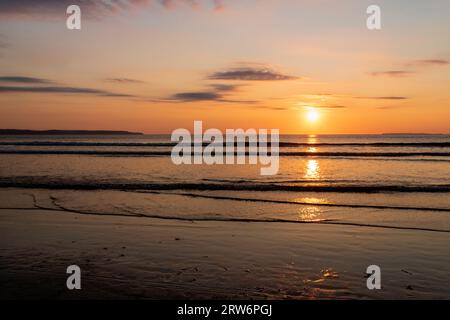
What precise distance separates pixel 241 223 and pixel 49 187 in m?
10.9

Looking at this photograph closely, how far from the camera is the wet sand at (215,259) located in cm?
589

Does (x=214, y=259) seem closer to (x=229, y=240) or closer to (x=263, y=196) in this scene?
(x=229, y=240)

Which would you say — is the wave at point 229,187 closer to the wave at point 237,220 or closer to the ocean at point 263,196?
the ocean at point 263,196

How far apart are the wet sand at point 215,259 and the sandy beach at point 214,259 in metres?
0.02

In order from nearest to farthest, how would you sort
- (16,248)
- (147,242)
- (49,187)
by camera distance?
1. (16,248)
2. (147,242)
3. (49,187)

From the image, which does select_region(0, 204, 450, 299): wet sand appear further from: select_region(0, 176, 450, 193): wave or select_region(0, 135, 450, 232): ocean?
select_region(0, 176, 450, 193): wave

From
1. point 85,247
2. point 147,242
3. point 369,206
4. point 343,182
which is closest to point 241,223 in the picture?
point 147,242

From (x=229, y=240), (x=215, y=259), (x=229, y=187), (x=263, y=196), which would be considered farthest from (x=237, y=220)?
(x=229, y=187)

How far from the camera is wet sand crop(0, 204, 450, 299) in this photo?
5.89 meters

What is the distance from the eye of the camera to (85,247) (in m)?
8.38

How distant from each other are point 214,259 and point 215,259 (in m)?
0.02

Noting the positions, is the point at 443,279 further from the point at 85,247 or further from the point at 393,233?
the point at 85,247

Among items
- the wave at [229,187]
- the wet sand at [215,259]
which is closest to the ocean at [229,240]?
the wet sand at [215,259]
